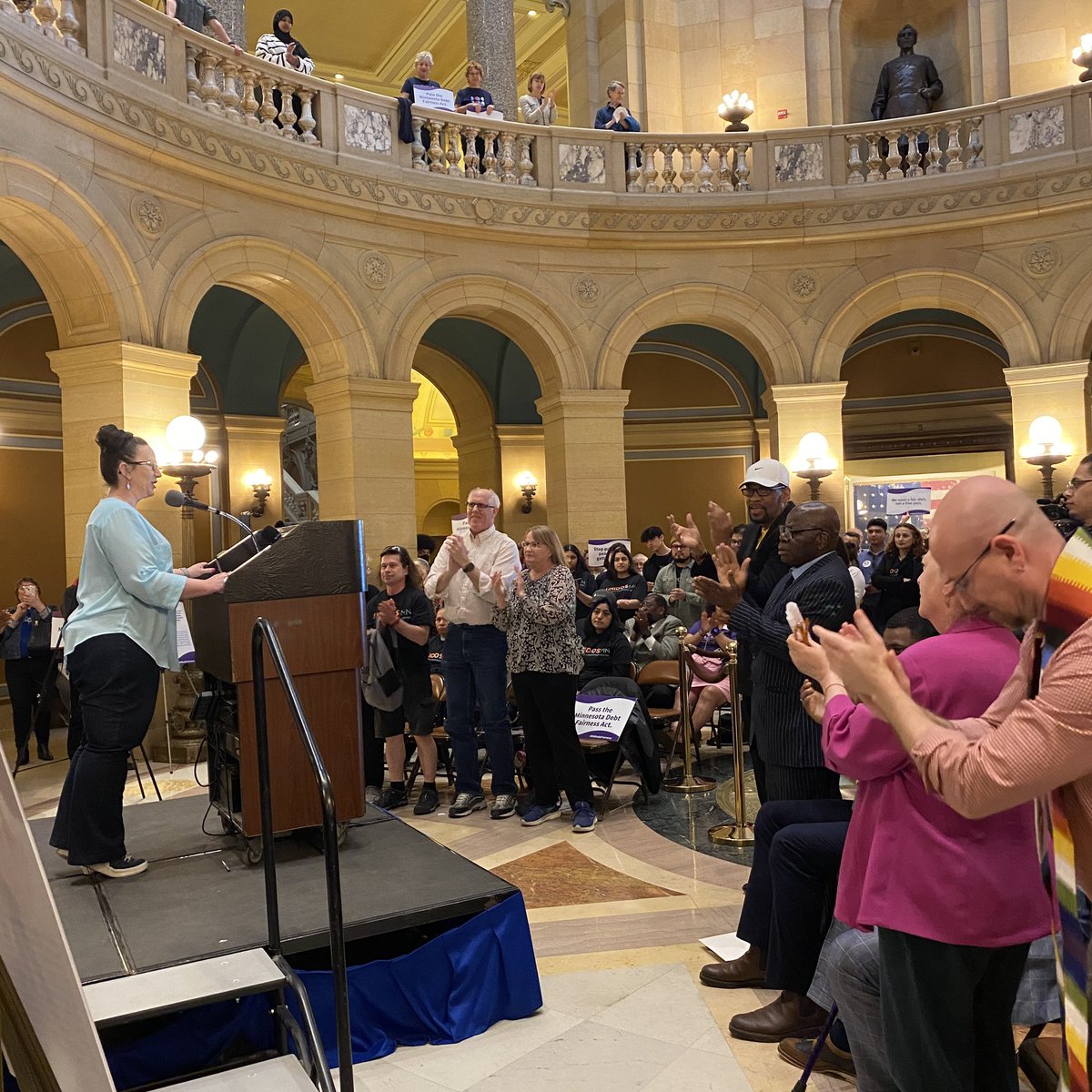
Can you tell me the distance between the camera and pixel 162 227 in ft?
30.7

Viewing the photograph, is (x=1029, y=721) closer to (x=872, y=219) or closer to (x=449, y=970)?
(x=449, y=970)

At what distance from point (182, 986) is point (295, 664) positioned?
149 cm

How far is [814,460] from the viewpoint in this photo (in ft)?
40.6

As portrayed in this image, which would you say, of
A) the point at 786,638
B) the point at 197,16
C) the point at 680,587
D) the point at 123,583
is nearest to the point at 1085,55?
the point at 680,587

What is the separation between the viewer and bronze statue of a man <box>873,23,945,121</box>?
47.3ft

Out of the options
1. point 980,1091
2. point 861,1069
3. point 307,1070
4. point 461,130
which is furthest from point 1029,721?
point 461,130

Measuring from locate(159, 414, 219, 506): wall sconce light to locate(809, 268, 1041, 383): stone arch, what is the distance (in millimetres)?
7599

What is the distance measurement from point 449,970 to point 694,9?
14.6 metres

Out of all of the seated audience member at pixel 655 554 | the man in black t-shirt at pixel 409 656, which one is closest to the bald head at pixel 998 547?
the man in black t-shirt at pixel 409 656

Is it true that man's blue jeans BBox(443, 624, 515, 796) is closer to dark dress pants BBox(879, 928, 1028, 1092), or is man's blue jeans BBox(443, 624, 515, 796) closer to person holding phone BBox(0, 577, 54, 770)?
dark dress pants BBox(879, 928, 1028, 1092)

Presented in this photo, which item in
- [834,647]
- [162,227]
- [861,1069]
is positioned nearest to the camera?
[834,647]

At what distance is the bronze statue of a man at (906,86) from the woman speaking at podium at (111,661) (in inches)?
540

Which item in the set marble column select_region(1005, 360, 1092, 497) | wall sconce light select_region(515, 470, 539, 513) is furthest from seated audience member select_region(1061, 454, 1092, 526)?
wall sconce light select_region(515, 470, 539, 513)

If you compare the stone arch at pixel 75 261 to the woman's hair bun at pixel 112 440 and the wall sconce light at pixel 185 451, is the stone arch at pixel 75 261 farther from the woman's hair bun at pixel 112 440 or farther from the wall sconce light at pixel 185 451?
the woman's hair bun at pixel 112 440
